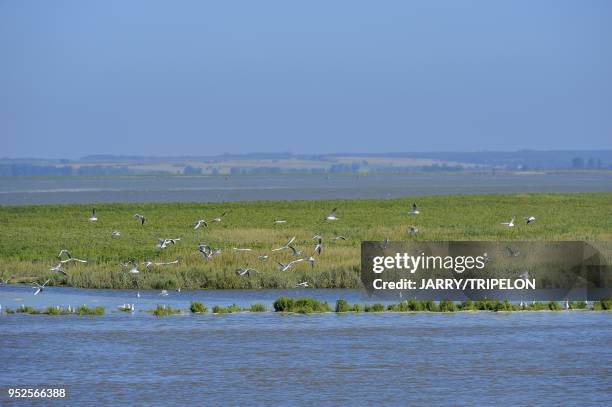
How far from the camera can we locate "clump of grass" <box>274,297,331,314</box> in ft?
126

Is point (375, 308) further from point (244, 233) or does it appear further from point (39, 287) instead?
point (244, 233)

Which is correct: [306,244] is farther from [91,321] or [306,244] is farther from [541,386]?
Answer: [541,386]

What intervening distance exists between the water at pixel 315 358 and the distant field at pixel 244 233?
616 cm

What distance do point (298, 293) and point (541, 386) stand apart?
53.9 ft

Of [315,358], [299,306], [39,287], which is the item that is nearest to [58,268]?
[39,287]

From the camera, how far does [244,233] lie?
206 ft

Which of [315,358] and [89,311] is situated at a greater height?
[89,311]

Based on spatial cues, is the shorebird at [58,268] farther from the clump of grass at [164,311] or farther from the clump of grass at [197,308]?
the clump of grass at [197,308]

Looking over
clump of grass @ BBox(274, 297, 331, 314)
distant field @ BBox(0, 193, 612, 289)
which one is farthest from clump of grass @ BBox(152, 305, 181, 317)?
distant field @ BBox(0, 193, 612, 289)

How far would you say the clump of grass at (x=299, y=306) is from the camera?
38438 mm

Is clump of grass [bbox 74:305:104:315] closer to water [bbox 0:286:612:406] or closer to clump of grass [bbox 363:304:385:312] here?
water [bbox 0:286:612:406]

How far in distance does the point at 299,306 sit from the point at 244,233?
80.3ft

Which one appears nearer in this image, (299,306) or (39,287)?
(299,306)

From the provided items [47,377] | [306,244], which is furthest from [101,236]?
[47,377]
